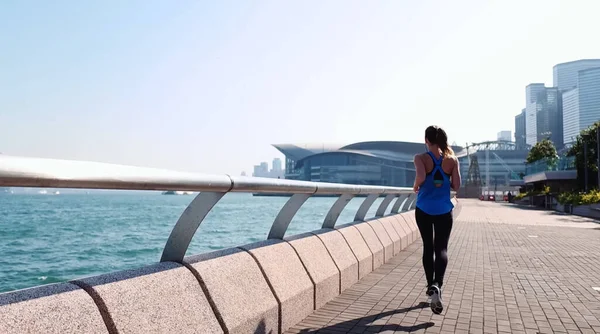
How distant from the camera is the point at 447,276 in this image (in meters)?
7.56

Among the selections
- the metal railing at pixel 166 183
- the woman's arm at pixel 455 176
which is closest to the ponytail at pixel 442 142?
the woman's arm at pixel 455 176

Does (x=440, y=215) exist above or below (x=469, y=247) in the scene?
above

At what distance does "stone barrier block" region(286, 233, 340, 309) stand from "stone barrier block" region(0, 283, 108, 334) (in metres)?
2.66

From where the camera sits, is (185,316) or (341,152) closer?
(185,316)

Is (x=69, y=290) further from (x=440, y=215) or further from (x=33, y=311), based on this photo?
(x=440, y=215)

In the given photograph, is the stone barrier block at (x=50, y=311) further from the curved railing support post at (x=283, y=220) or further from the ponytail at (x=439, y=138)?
the ponytail at (x=439, y=138)

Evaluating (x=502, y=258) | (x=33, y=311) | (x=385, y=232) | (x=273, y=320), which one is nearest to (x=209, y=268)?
(x=273, y=320)

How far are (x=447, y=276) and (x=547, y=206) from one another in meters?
44.6

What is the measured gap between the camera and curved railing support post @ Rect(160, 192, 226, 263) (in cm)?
326

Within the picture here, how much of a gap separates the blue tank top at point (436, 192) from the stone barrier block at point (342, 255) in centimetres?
103

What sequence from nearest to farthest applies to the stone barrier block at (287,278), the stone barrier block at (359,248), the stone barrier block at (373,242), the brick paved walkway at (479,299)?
the stone barrier block at (287,278) → the brick paved walkway at (479,299) → the stone barrier block at (359,248) → the stone barrier block at (373,242)

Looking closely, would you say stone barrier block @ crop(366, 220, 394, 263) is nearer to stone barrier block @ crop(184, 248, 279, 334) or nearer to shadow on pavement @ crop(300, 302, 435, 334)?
shadow on pavement @ crop(300, 302, 435, 334)

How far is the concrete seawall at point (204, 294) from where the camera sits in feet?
7.18

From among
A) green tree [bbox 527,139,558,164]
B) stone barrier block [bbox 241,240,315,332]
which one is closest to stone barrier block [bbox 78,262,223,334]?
stone barrier block [bbox 241,240,315,332]
